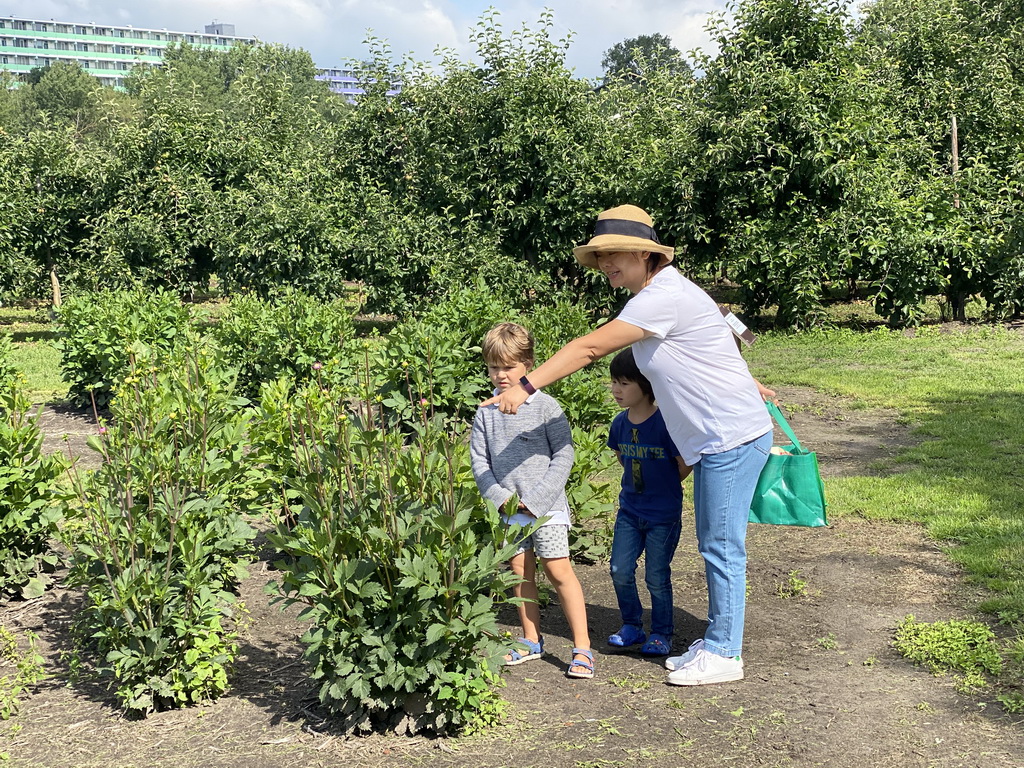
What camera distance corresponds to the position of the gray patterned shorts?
366cm

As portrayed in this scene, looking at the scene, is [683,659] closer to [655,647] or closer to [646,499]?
[655,647]

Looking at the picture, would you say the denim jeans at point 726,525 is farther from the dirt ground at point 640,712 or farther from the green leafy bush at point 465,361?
the green leafy bush at point 465,361

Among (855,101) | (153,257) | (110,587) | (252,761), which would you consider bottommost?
(252,761)

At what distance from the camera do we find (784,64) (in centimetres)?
1314

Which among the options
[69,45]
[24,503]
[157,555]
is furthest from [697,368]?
[69,45]

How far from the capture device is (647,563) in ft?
12.8

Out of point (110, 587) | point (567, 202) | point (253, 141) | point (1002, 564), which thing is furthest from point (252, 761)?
point (253, 141)

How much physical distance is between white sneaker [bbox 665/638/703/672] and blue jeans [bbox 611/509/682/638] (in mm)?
253

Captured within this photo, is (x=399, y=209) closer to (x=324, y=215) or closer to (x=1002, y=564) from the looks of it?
(x=324, y=215)

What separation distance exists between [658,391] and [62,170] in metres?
16.7

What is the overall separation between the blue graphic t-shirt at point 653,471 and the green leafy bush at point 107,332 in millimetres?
6112

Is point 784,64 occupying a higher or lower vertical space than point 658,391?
higher

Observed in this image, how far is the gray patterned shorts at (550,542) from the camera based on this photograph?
12.0 ft

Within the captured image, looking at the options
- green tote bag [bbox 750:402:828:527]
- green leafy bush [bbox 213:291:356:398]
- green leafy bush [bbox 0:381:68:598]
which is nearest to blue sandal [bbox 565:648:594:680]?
green tote bag [bbox 750:402:828:527]
